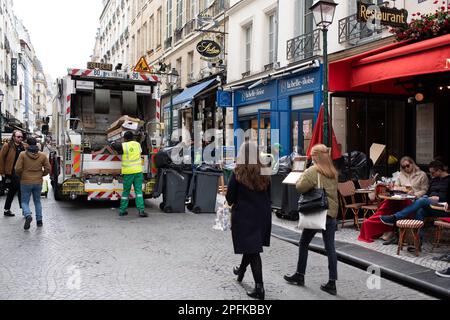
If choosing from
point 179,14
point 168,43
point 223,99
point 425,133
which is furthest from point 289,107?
point 168,43

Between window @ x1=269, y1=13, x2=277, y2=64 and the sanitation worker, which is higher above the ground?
window @ x1=269, y1=13, x2=277, y2=64

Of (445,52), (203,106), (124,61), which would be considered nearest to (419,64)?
(445,52)

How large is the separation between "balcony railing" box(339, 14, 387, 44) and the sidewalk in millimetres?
5007

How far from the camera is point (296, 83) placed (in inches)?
546

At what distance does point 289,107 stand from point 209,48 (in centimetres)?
474

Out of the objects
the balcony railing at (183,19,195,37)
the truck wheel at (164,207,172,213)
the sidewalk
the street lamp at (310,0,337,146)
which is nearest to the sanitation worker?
the truck wheel at (164,207,172,213)

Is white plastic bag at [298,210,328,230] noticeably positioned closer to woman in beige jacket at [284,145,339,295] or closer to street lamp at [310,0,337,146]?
woman in beige jacket at [284,145,339,295]

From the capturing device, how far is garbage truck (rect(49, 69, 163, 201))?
1055cm

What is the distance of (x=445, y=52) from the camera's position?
6402 millimetres

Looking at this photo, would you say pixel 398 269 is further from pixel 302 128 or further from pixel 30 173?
pixel 302 128

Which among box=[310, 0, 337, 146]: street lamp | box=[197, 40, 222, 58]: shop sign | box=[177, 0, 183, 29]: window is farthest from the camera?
box=[177, 0, 183, 29]: window

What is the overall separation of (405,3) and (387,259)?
6.03 meters

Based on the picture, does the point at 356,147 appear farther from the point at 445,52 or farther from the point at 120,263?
the point at 120,263

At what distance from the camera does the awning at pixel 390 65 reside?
6543 mm
